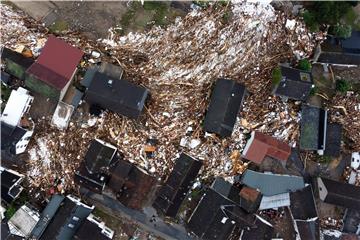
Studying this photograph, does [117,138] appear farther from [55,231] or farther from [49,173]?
[55,231]

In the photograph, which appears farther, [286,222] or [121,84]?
[286,222]

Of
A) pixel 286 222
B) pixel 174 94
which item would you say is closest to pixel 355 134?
pixel 286 222

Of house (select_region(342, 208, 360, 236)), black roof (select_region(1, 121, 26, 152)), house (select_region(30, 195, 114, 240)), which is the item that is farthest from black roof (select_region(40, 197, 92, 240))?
house (select_region(342, 208, 360, 236))

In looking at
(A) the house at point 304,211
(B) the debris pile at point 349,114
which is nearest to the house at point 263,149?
(A) the house at point 304,211

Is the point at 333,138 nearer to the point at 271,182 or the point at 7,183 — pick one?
the point at 271,182

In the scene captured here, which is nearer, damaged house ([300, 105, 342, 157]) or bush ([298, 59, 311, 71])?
bush ([298, 59, 311, 71])

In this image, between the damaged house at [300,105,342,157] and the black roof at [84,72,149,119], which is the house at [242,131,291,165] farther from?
the black roof at [84,72,149,119]
